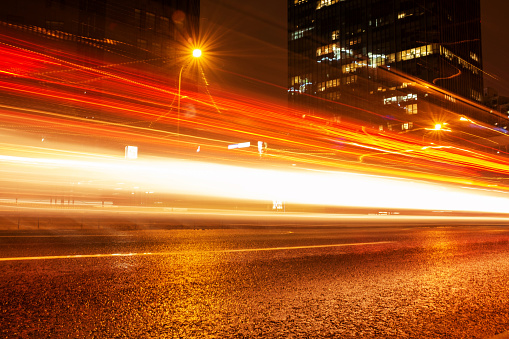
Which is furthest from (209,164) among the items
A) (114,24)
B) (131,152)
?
(114,24)

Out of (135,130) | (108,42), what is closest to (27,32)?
(108,42)

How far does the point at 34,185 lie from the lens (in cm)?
1938

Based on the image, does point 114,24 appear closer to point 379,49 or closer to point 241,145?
point 241,145

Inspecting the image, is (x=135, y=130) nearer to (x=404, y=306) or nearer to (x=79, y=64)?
(x=404, y=306)

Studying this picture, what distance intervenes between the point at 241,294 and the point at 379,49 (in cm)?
13522

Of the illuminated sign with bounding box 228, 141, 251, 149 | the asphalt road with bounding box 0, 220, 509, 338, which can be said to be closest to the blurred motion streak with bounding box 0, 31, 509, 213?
the illuminated sign with bounding box 228, 141, 251, 149

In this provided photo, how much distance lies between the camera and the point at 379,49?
129000 millimetres

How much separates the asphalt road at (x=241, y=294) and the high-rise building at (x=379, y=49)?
11996cm

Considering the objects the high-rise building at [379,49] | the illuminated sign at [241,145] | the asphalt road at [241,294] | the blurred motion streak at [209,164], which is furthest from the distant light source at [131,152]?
the high-rise building at [379,49]

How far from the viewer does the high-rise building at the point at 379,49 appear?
117625 millimetres

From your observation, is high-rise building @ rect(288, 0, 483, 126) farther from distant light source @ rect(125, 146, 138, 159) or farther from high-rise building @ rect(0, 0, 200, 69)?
distant light source @ rect(125, 146, 138, 159)

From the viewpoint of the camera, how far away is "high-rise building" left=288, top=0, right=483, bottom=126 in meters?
118

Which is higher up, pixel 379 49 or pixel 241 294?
pixel 379 49

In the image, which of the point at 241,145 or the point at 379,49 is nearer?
the point at 241,145
